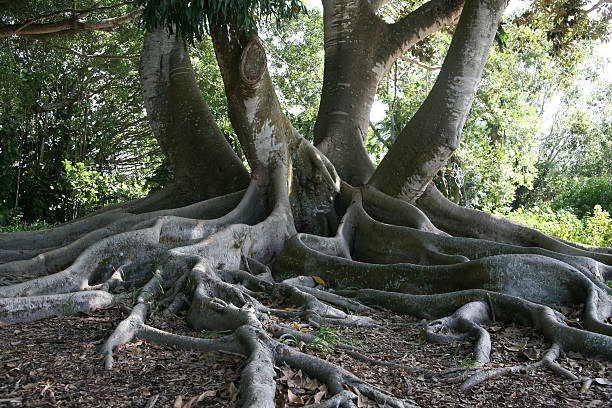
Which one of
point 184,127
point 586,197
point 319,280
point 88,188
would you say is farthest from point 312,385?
point 586,197

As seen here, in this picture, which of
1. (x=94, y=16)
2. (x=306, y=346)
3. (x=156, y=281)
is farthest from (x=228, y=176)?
(x=94, y=16)

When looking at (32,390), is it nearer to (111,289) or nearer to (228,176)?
(111,289)

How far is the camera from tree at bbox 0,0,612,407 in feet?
12.8

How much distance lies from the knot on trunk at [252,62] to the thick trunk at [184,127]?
1700 mm

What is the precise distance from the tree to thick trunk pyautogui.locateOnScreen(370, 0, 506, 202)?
2 cm

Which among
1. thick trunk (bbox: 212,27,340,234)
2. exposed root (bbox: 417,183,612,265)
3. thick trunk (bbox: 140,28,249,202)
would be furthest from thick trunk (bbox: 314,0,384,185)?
thick trunk (bbox: 140,28,249,202)

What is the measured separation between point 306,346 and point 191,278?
55.8 inches

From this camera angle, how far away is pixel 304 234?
603 cm

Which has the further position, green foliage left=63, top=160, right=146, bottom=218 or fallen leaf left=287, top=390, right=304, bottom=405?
green foliage left=63, top=160, right=146, bottom=218

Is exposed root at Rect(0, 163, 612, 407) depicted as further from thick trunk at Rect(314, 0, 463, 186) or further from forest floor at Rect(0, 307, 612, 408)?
thick trunk at Rect(314, 0, 463, 186)

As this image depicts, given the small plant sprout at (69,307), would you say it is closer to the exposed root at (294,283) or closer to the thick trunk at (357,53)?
the exposed root at (294,283)

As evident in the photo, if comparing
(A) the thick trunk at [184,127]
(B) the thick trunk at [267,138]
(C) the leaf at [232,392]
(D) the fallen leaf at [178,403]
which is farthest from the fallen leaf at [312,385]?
(A) the thick trunk at [184,127]

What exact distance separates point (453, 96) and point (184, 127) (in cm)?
365

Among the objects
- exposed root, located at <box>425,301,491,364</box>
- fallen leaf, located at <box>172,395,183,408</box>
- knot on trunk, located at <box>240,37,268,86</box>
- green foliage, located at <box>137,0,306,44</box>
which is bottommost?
fallen leaf, located at <box>172,395,183,408</box>
